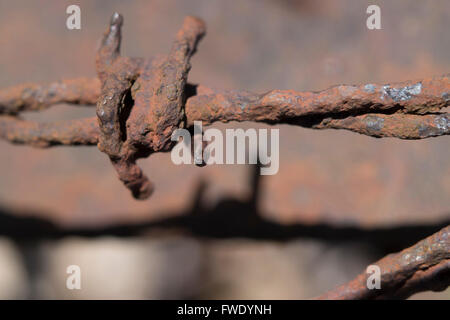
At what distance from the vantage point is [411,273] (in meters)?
0.79

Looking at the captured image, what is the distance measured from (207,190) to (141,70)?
1171mm

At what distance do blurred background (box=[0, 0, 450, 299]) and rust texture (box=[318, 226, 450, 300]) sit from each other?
764 millimetres

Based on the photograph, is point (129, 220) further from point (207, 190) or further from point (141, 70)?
point (141, 70)

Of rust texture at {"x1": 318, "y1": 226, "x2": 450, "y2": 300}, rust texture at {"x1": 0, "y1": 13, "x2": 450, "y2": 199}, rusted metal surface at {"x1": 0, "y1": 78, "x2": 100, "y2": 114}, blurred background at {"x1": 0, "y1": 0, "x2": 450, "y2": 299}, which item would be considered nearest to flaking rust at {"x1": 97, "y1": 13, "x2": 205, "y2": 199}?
rust texture at {"x1": 0, "y1": 13, "x2": 450, "y2": 199}

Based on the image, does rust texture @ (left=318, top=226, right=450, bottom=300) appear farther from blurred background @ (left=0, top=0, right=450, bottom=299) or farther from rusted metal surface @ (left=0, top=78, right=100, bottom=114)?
blurred background @ (left=0, top=0, right=450, bottom=299)

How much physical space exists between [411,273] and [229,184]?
117cm

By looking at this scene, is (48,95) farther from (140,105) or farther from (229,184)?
(229,184)

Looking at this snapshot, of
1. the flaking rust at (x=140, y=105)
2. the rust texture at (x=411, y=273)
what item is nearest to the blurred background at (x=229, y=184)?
the rust texture at (x=411, y=273)

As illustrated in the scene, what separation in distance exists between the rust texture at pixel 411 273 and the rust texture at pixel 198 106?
0.62ft

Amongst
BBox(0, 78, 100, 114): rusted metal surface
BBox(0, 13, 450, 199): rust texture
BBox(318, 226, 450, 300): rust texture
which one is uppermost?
BBox(0, 78, 100, 114): rusted metal surface

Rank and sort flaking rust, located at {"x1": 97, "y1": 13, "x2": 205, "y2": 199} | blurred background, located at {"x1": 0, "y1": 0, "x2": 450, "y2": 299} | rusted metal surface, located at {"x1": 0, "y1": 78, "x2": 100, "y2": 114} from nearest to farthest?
1. flaking rust, located at {"x1": 97, "y1": 13, "x2": 205, "y2": 199}
2. rusted metal surface, located at {"x1": 0, "y1": 78, "x2": 100, "y2": 114}
3. blurred background, located at {"x1": 0, "y1": 0, "x2": 450, "y2": 299}

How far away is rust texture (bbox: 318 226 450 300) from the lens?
0.75m

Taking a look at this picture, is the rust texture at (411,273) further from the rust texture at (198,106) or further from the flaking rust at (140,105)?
the flaking rust at (140,105)

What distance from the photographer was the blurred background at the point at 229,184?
1675 millimetres
